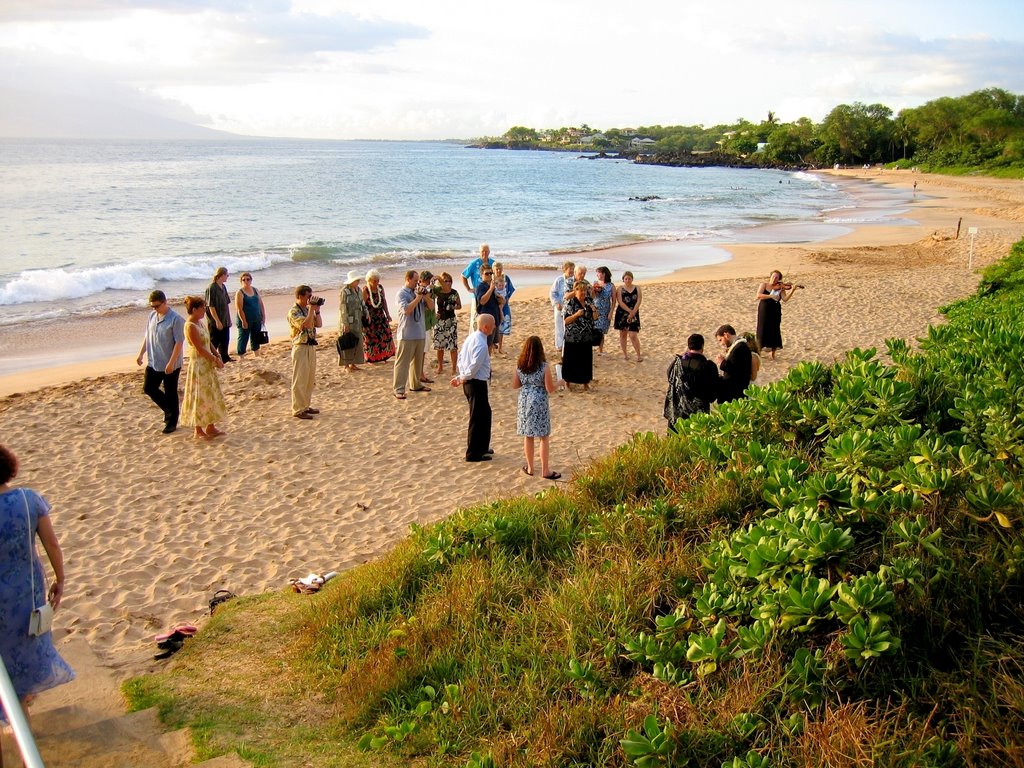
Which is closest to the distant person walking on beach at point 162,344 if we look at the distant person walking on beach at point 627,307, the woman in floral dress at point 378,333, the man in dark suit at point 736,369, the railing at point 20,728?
the woman in floral dress at point 378,333

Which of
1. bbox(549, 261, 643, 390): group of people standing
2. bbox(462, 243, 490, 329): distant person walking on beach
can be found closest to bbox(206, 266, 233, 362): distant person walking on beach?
bbox(462, 243, 490, 329): distant person walking on beach

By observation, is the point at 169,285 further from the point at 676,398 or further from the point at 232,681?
the point at 232,681

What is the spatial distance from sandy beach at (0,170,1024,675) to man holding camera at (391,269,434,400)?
0.96ft

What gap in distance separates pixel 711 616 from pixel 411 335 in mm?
7839

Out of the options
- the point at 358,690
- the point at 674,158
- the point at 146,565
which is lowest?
the point at 146,565

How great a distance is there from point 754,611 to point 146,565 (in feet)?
17.7

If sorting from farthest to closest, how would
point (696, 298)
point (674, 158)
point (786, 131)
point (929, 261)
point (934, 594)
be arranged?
point (674, 158) → point (786, 131) → point (929, 261) → point (696, 298) → point (934, 594)

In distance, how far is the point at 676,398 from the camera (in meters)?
7.98

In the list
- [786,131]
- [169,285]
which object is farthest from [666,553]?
[786,131]

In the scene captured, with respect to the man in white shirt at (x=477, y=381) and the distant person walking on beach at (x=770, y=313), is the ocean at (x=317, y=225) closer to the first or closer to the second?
the distant person walking on beach at (x=770, y=313)

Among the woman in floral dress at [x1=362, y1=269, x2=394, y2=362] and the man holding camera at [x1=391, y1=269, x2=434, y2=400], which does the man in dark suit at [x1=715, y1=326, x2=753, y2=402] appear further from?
the woman in floral dress at [x1=362, y1=269, x2=394, y2=362]

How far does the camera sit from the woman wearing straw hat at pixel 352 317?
11544mm

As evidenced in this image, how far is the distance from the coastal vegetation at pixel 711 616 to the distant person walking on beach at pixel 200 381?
4.46 meters

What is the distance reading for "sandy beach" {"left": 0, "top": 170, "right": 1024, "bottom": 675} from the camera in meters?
6.65
